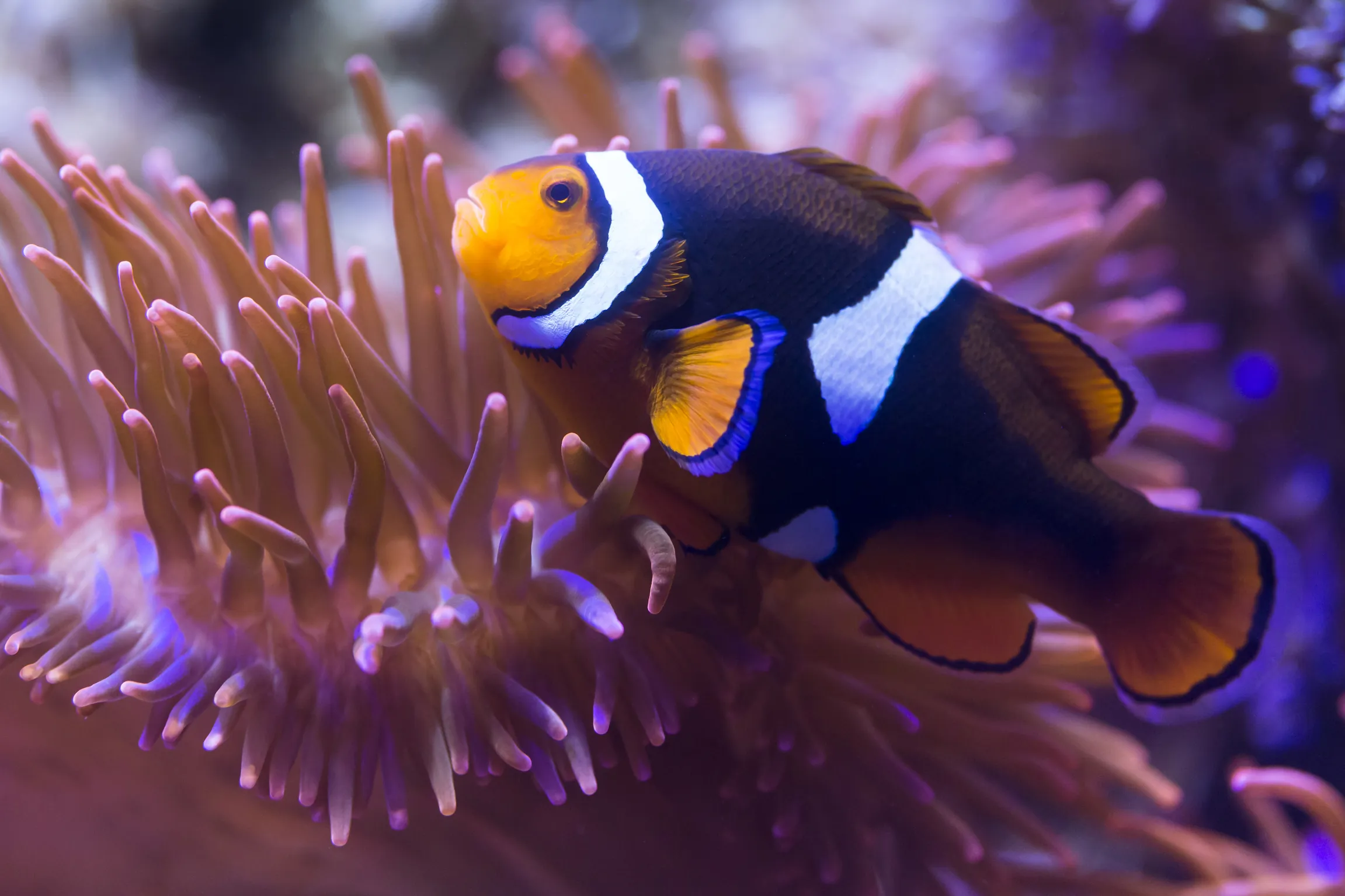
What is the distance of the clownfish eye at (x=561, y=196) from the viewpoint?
0.79 meters

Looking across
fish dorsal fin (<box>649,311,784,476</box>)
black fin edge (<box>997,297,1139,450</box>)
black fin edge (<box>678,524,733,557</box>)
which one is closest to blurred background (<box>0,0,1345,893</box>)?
black fin edge (<box>678,524,733,557</box>)

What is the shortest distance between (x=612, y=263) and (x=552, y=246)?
0.05 meters

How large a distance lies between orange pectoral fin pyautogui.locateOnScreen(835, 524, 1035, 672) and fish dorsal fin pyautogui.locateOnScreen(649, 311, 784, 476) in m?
0.18

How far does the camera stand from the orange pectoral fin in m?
0.87

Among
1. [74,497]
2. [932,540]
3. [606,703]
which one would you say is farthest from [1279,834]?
[74,497]

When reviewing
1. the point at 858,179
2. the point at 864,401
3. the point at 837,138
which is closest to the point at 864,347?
the point at 864,401

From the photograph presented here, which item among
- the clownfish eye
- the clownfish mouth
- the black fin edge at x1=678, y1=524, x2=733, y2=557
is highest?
the clownfish eye

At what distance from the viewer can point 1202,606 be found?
859 mm

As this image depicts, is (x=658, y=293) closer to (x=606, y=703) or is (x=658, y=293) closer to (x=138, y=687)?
(x=606, y=703)

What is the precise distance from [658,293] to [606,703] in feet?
1.07

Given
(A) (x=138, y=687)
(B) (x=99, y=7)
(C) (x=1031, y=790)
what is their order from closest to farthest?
(A) (x=138, y=687) < (C) (x=1031, y=790) < (B) (x=99, y=7)

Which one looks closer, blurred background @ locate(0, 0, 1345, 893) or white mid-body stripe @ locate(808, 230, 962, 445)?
white mid-body stripe @ locate(808, 230, 962, 445)

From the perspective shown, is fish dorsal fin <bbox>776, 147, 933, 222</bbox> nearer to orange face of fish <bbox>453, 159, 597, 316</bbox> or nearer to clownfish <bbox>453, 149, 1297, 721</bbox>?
clownfish <bbox>453, 149, 1297, 721</bbox>

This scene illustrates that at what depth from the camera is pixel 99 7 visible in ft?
6.68
